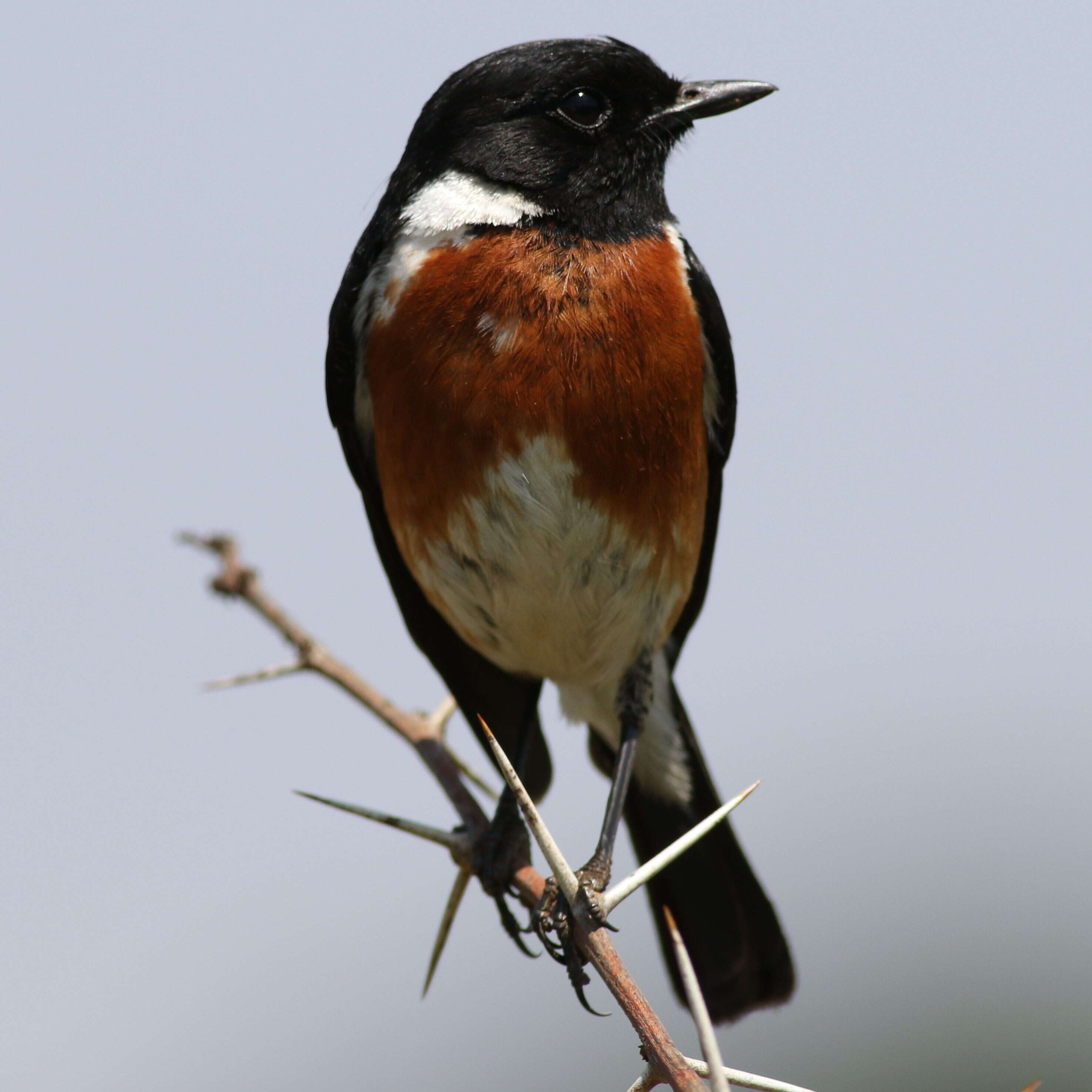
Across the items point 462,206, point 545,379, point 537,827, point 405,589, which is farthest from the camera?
point 405,589

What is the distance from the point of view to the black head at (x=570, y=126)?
150 inches

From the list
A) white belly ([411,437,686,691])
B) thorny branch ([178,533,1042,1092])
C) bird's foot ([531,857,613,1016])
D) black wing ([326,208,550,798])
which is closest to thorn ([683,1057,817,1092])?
thorny branch ([178,533,1042,1092])

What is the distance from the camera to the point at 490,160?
383 cm

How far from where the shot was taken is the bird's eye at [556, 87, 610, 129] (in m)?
3.87

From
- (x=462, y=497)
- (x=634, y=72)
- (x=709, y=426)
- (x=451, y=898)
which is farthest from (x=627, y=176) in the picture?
(x=451, y=898)

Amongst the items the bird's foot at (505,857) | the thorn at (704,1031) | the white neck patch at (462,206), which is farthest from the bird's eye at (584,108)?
the thorn at (704,1031)

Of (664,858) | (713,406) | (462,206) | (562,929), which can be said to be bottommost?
(562,929)

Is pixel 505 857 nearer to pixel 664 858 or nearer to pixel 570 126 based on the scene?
pixel 664 858

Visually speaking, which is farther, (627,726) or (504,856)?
(627,726)

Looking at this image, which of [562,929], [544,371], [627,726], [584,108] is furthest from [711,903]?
[584,108]

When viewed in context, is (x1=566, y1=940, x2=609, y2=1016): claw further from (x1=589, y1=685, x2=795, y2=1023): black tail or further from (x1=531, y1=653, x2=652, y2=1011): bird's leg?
(x1=589, y1=685, x2=795, y2=1023): black tail

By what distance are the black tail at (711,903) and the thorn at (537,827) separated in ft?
7.37

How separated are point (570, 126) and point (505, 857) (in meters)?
2.32

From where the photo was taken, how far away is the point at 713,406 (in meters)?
4.12
